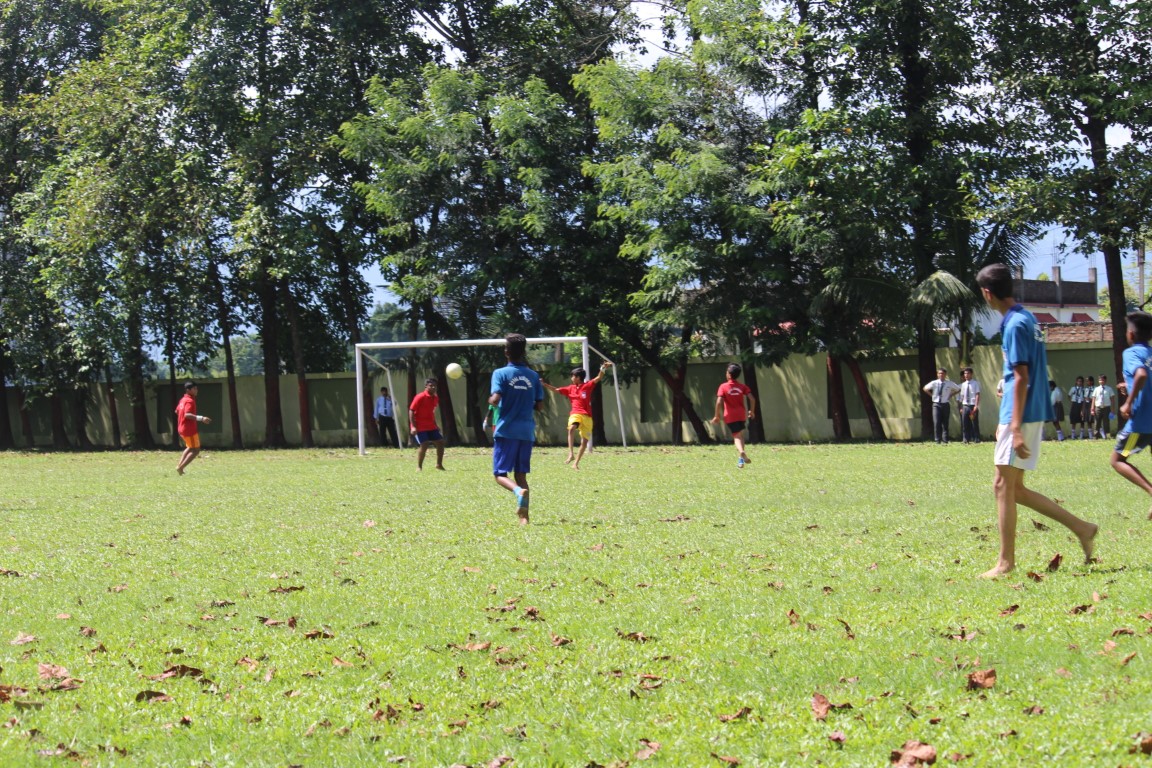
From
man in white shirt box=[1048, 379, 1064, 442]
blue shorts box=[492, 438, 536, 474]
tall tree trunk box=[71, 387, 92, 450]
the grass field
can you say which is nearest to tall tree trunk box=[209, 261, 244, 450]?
tall tree trunk box=[71, 387, 92, 450]

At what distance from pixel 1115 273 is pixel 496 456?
20.9 meters

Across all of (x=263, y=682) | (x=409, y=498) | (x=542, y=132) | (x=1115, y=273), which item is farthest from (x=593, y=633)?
(x=542, y=132)

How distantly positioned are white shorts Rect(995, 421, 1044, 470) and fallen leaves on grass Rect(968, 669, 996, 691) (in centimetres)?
239

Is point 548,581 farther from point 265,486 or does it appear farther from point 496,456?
point 265,486

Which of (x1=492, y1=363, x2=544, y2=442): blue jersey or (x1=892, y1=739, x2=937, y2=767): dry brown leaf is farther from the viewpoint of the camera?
(x1=492, y1=363, x2=544, y2=442): blue jersey

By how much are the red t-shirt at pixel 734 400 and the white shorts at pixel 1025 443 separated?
12923 mm

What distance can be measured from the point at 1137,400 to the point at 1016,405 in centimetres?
449

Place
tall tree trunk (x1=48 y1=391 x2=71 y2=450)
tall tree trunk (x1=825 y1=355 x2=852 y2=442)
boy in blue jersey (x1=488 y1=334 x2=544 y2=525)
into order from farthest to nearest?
tall tree trunk (x1=48 y1=391 x2=71 y2=450) < tall tree trunk (x1=825 y1=355 x2=852 y2=442) < boy in blue jersey (x1=488 y1=334 x2=544 y2=525)

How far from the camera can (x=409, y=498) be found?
1584 centimetres

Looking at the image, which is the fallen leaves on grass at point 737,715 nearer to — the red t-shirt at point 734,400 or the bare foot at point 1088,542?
the bare foot at point 1088,542

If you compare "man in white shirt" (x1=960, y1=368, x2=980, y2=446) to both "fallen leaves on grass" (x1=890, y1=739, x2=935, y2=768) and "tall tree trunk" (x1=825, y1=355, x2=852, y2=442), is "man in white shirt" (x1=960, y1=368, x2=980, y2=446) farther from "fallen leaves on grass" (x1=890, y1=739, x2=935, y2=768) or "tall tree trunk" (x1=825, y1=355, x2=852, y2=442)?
"fallen leaves on grass" (x1=890, y1=739, x2=935, y2=768)

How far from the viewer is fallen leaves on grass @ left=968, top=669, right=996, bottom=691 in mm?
5133

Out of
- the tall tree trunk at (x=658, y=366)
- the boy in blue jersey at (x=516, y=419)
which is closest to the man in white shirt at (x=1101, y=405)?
the tall tree trunk at (x=658, y=366)

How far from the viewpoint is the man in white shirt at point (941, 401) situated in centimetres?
2883
